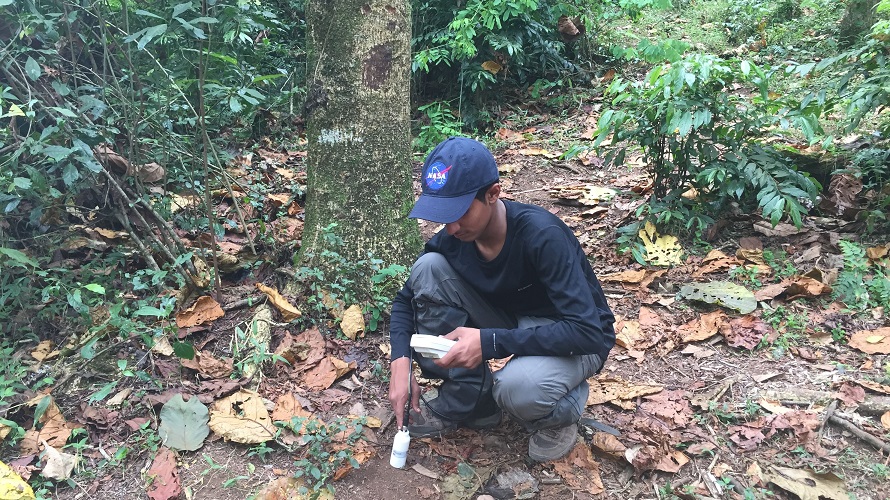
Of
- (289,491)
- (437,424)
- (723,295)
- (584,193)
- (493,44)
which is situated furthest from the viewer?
(493,44)

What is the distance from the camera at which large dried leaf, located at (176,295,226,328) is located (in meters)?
3.06

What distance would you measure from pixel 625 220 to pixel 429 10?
4057 mm

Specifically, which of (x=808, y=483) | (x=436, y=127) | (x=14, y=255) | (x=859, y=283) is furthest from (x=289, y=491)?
(x=436, y=127)

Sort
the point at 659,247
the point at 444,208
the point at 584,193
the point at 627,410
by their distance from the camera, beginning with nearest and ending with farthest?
the point at 444,208, the point at 627,410, the point at 659,247, the point at 584,193

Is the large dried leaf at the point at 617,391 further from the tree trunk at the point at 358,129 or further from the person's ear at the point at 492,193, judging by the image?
the tree trunk at the point at 358,129

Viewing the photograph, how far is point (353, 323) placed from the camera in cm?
314

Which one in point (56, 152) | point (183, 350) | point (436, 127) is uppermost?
point (56, 152)

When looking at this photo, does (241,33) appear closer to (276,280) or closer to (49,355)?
(276,280)

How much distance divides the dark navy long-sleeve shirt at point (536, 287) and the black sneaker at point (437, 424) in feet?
1.25

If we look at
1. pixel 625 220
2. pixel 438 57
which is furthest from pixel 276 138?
pixel 625 220

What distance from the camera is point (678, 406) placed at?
2.69 m

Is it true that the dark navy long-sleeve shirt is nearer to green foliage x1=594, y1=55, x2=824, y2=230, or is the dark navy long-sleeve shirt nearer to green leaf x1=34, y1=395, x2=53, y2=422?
green leaf x1=34, y1=395, x2=53, y2=422

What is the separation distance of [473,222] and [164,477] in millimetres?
1541

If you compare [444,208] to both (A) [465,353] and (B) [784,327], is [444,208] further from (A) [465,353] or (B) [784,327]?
(B) [784,327]
